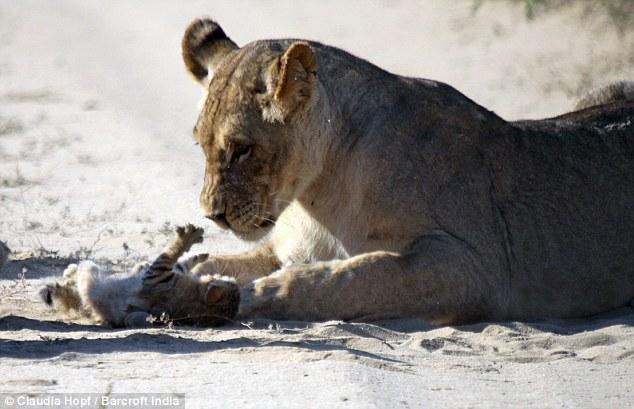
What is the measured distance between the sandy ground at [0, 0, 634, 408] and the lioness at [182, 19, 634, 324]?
20 centimetres

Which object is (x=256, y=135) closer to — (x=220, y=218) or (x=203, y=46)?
(x=220, y=218)

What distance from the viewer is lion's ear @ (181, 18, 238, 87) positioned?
702 cm

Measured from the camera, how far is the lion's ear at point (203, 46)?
7023 mm

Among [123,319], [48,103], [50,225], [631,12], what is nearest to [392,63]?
[631,12]

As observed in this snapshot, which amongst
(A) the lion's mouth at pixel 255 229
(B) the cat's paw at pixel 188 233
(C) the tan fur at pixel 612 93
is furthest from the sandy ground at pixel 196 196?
(C) the tan fur at pixel 612 93

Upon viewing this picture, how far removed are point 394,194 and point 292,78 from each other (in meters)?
0.68

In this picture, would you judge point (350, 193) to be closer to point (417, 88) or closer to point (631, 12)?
point (417, 88)

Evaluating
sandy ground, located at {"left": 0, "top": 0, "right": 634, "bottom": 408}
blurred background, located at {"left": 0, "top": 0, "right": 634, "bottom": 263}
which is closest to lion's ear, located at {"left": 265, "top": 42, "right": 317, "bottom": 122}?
sandy ground, located at {"left": 0, "top": 0, "right": 634, "bottom": 408}

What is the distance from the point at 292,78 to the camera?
623 cm

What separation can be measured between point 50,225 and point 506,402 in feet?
15.5

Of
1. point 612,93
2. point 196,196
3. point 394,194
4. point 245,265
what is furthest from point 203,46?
point 196,196

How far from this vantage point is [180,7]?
20.0 meters

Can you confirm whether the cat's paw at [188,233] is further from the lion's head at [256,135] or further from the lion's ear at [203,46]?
the lion's ear at [203,46]

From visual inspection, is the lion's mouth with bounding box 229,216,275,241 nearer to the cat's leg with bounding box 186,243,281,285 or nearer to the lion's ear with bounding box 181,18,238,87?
the cat's leg with bounding box 186,243,281,285
